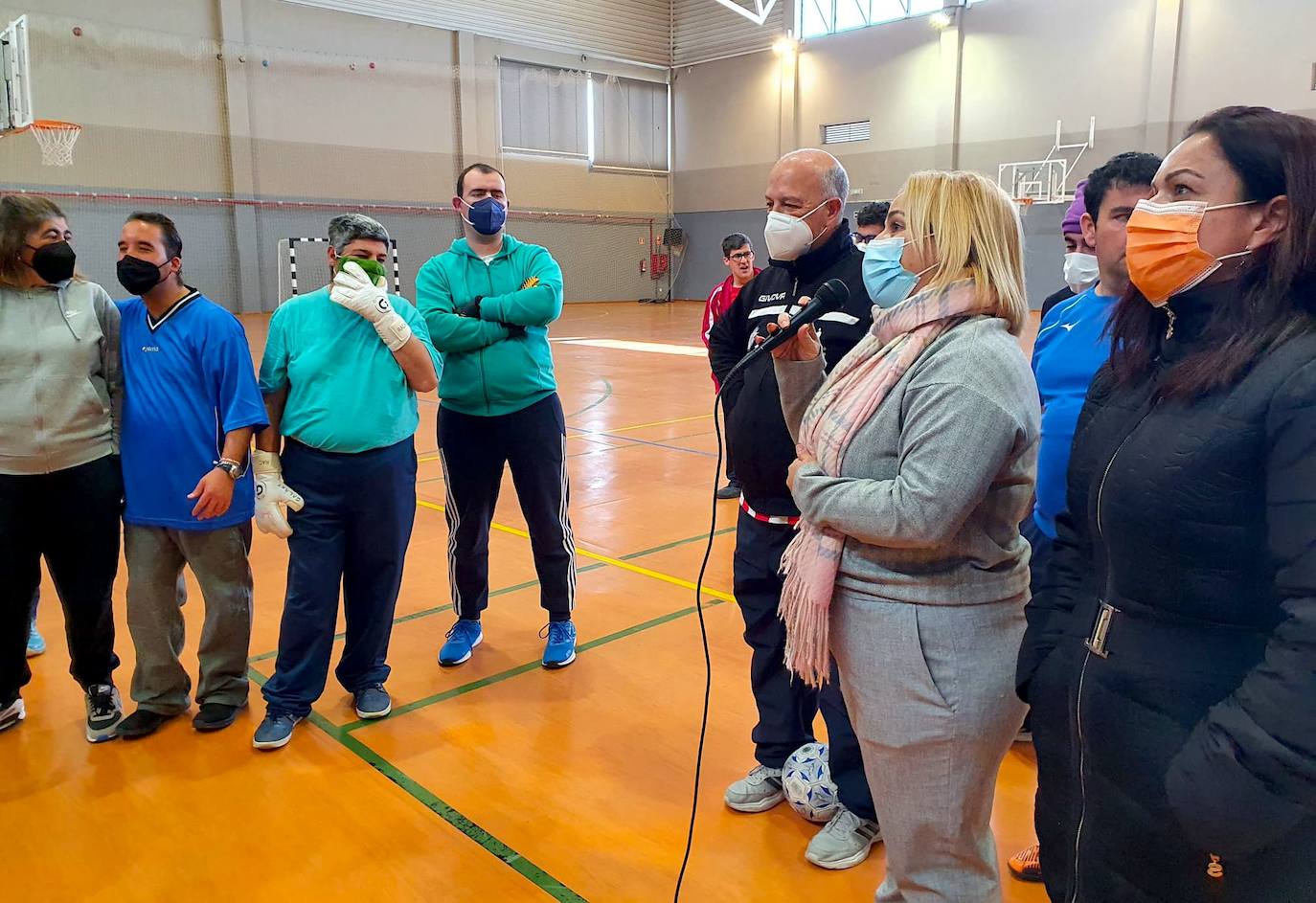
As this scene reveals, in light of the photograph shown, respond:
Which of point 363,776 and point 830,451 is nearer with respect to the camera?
point 830,451

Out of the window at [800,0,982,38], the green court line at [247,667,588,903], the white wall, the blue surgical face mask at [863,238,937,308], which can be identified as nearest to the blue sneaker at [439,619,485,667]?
the green court line at [247,667,588,903]

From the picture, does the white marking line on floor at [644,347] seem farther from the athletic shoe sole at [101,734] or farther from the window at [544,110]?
the athletic shoe sole at [101,734]

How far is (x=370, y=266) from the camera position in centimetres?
314

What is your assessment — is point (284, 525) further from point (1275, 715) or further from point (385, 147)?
point (385, 147)

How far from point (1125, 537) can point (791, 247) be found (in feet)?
4.61

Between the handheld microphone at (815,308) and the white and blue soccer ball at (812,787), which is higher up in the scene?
the handheld microphone at (815,308)

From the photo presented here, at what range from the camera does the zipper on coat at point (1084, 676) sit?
1339 mm

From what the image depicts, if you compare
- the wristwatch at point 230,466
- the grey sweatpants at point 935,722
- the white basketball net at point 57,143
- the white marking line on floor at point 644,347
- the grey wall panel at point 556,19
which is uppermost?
the grey wall panel at point 556,19

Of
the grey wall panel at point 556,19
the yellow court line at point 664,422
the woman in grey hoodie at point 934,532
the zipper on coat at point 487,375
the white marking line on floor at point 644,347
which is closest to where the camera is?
the woman in grey hoodie at point 934,532

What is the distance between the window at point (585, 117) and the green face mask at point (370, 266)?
2071cm

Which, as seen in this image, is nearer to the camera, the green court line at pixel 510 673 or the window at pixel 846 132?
the green court line at pixel 510 673

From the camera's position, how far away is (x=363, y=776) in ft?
9.43

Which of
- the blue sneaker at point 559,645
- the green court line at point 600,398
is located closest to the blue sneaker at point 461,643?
the blue sneaker at point 559,645

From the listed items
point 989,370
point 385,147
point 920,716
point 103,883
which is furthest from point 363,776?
point 385,147
